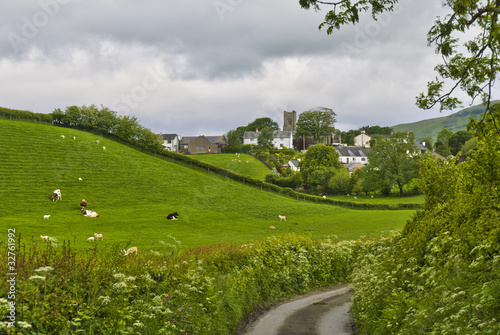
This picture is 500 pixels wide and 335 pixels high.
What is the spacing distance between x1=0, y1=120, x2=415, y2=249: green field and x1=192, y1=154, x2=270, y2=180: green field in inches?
1453

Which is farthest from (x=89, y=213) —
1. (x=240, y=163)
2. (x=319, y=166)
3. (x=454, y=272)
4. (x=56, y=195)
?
(x=240, y=163)

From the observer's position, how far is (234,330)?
17.8 metres

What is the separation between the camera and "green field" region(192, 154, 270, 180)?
118 meters

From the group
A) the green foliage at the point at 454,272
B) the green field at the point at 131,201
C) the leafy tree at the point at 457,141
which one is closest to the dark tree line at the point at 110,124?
the green field at the point at 131,201

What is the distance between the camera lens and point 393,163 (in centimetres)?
10406

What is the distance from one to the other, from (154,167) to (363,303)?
61.3 metres

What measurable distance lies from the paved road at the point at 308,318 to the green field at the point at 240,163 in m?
86.7

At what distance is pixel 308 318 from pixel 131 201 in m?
39.8

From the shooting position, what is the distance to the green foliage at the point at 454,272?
867cm

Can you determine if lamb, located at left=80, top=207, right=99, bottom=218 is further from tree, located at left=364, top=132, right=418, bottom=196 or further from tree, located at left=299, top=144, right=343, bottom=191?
tree, located at left=299, top=144, right=343, bottom=191

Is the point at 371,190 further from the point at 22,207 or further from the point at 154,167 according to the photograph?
the point at 22,207

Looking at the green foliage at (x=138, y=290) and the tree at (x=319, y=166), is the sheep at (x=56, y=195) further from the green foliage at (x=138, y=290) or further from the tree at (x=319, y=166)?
the tree at (x=319, y=166)

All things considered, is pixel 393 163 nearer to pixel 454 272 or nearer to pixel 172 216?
pixel 172 216

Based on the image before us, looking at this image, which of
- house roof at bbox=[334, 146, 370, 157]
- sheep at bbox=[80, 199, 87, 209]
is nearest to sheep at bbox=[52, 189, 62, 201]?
sheep at bbox=[80, 199, 87, 209]
